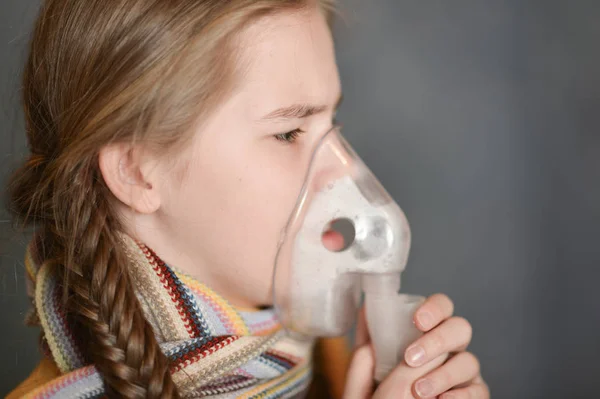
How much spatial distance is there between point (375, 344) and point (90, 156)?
1.36 feet

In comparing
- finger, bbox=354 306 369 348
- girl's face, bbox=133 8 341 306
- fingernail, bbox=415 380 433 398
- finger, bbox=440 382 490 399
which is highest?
girl's face, bbox=133 8 341 306

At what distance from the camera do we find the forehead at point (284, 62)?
791mm

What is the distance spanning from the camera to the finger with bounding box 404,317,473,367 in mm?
805

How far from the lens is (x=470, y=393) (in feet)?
2.81

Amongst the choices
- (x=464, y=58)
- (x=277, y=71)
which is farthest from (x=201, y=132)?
(x=464, y=58)

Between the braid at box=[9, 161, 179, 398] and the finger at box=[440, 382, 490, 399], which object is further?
the finger at box=[440, 382, 490, 399]

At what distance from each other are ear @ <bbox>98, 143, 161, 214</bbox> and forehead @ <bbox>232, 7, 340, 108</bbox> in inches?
6.1

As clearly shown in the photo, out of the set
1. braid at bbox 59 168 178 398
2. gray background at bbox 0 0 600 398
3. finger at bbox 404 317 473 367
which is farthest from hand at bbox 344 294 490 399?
gray background at bbox 0 0 600 398

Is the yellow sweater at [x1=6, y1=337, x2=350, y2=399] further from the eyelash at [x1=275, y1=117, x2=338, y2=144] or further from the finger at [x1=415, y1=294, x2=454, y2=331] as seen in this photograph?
the eyelash at [x1=275, y1=117, x2=338, y2=144]

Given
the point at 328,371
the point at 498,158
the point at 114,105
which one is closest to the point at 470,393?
the point at 328,371

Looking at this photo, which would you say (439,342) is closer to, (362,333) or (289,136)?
(362,333)

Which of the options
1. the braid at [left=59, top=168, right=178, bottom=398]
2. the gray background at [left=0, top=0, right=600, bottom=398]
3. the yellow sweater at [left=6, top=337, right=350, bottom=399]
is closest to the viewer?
the braid at [left=59, top=168, right=178, bottom=398]

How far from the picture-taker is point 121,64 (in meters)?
0.77

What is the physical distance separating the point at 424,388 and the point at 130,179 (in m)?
0.43
